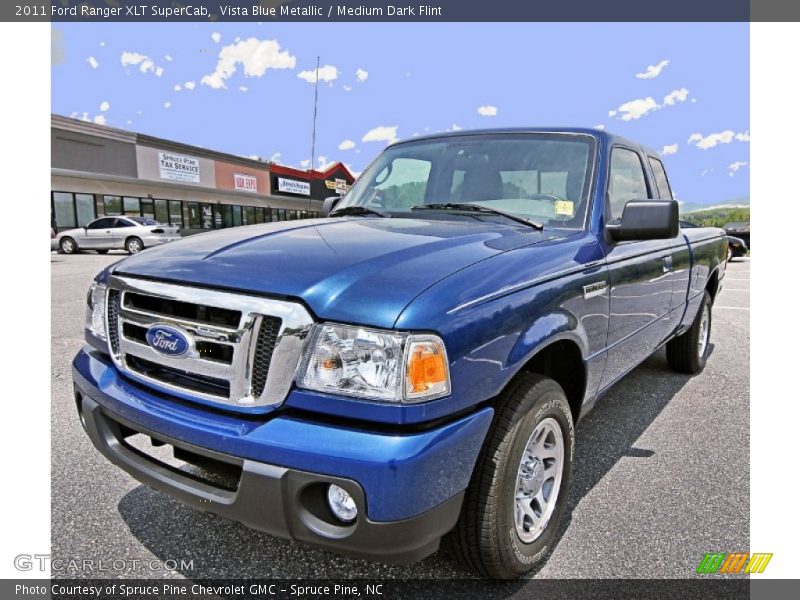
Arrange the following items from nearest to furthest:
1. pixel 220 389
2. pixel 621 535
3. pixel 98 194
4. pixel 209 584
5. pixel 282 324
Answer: pixel 282 324 < pixel 220 389 < pixel 209 584 < pixel 621 535 < pixel 98 194

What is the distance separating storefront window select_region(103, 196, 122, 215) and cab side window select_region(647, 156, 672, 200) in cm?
2593

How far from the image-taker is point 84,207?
940 inches

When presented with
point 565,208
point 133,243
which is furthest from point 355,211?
point 133,243

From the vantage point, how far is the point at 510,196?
2998mm

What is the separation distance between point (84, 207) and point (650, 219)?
26385mm

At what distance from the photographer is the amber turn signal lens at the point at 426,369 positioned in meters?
1.61

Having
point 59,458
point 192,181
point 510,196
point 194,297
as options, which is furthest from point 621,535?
point 192,181

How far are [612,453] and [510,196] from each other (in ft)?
5.57

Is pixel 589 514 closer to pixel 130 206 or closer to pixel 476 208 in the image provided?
pixel 476 208

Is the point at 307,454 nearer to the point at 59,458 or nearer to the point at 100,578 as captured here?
the point at 100,578

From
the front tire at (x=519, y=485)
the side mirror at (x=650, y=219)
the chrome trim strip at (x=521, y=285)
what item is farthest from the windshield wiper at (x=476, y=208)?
the front tire at (x=519, y=485)

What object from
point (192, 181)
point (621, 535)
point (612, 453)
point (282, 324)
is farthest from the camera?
point (192, 181)

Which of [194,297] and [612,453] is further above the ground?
[194,297]

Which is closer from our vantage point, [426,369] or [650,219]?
[426,369]
